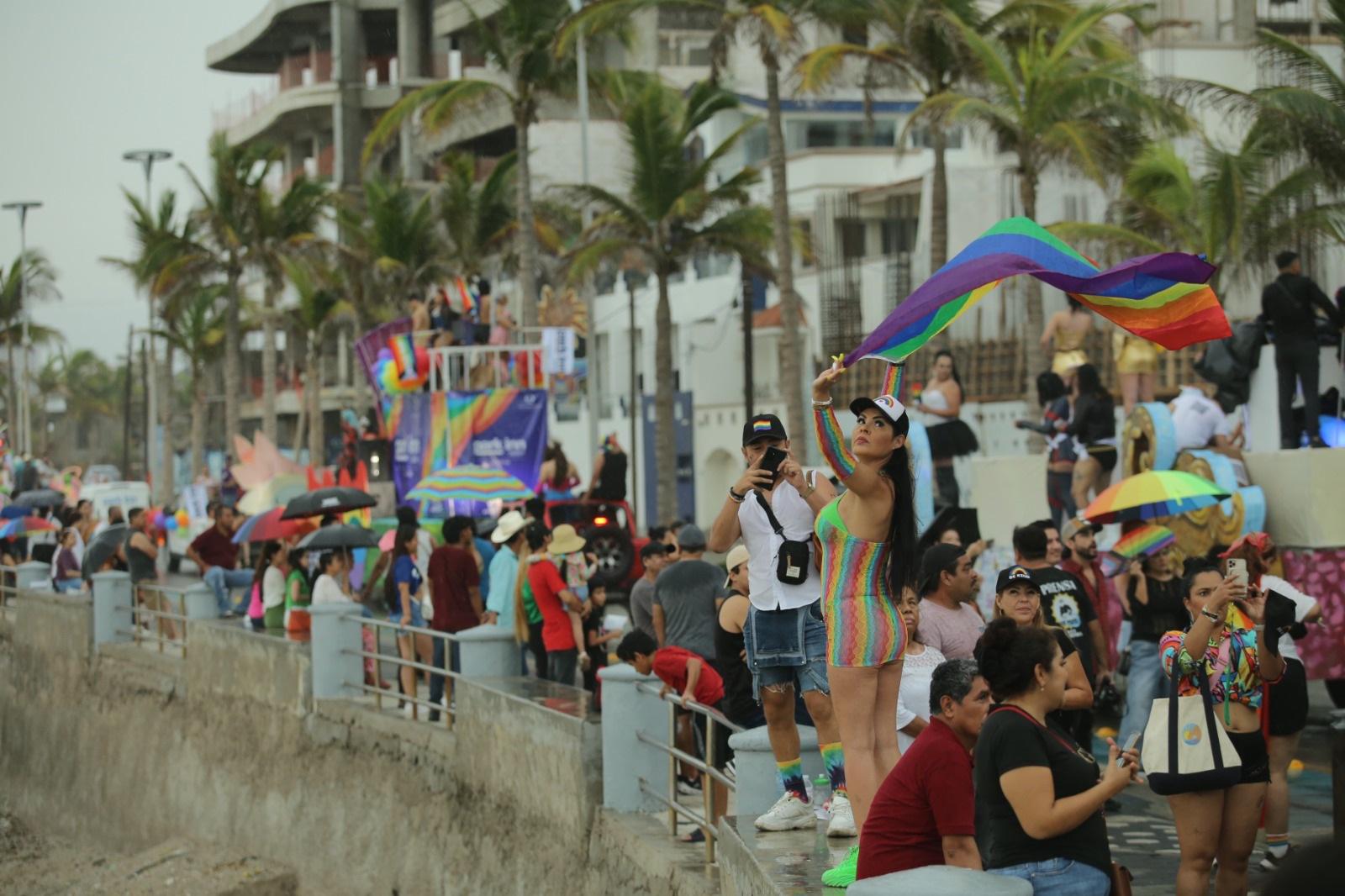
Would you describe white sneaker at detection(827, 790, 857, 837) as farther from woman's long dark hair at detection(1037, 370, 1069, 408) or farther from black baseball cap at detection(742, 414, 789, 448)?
woman's long dark hair at detection(1037, 370, 1069, 408)

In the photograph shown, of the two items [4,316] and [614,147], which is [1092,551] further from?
[4,316]

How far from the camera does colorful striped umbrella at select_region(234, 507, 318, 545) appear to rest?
60.8 feet

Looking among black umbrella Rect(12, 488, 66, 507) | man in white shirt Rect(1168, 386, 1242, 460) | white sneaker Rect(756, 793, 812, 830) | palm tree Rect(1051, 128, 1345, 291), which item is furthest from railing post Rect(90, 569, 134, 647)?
white sneaker Rect(756, 793, 812, 830)

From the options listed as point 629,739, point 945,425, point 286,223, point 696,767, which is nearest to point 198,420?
point 286,223

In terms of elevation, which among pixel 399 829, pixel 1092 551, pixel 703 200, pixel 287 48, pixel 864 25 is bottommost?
pixel 399 829

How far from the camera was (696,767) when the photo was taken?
9.63 metres

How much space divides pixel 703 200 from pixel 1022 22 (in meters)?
7.28

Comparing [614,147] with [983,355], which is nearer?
[983,355]

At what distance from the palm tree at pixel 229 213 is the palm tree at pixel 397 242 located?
2328 millimetres

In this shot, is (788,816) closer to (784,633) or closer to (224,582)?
(784,633)

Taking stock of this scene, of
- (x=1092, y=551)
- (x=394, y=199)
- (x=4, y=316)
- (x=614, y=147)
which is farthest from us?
(x=4, y=316)

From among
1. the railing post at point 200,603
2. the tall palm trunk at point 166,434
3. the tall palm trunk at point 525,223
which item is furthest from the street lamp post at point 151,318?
the railing post at point 200,603

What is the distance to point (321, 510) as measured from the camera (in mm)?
17250

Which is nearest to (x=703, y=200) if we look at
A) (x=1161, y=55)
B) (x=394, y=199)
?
(x=1161, y=55)
